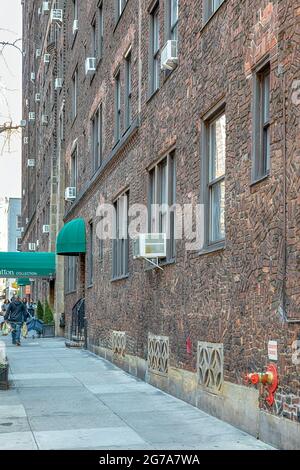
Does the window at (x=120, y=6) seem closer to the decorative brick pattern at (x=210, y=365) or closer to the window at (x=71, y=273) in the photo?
the decorative brick pattern at (x=210, y=365)

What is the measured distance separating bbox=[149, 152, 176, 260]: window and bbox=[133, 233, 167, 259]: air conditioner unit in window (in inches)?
4.0

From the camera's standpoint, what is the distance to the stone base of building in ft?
25.3

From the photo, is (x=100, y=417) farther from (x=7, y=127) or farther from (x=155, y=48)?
(x=155, y=48)

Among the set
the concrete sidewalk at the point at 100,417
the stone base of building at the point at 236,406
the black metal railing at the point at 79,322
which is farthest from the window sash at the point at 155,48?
the black metal railing at the point at 79,322

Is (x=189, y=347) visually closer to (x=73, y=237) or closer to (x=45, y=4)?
(x=73, y=237)

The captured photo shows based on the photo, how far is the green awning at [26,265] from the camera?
31188mm

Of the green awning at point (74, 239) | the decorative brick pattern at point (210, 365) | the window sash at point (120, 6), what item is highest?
the window sash at point (120, 6)

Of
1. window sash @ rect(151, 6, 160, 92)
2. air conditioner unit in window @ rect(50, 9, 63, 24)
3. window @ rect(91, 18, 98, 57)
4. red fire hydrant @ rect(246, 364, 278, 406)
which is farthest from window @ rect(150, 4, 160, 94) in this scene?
air conditioner unit in window @ rect(50, 9, 63, 24)

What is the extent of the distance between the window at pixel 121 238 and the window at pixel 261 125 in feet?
26.7

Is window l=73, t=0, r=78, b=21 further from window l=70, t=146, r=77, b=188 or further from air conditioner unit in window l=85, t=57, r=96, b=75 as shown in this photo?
air conditioner unit in window l=85, t=57, r=96, b=75

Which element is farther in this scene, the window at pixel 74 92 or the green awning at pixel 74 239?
the window at pixel 74 92

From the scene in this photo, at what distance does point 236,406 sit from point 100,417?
195 centimetres

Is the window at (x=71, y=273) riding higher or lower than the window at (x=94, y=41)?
lower

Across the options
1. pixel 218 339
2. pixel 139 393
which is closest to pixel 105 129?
pixel 139 393
